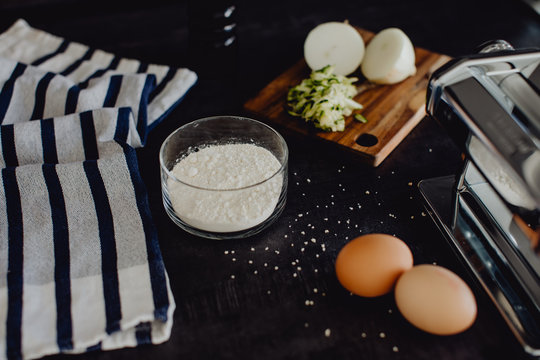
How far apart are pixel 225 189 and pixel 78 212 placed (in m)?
0.25

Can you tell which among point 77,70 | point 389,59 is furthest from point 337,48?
point 77,70

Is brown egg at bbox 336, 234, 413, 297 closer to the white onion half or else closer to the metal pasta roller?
the metal pasta roller

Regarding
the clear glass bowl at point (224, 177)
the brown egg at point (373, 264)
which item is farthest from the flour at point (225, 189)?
the brown egg at point (373, 264)

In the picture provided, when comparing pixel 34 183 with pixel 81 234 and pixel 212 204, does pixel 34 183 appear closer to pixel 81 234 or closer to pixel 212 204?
pixel 81 234

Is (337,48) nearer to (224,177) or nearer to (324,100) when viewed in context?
(324,100)

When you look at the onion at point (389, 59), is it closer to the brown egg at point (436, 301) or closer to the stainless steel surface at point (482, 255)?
the stainless steel surface at point (482, 255)

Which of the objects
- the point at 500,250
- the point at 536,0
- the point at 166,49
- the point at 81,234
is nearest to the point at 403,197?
the point at 500,250

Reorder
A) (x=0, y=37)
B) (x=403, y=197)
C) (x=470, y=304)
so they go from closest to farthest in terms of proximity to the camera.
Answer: (x=470, y=304)
(x=403, y=197)
(x=0, y=37)

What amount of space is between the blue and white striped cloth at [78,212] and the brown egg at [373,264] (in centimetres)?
25

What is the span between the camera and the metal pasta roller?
2.19ft

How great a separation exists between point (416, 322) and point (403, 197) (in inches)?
11.7

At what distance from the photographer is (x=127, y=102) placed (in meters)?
1.06

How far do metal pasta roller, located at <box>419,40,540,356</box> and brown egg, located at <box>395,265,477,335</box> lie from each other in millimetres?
99

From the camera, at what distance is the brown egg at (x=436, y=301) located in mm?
655
